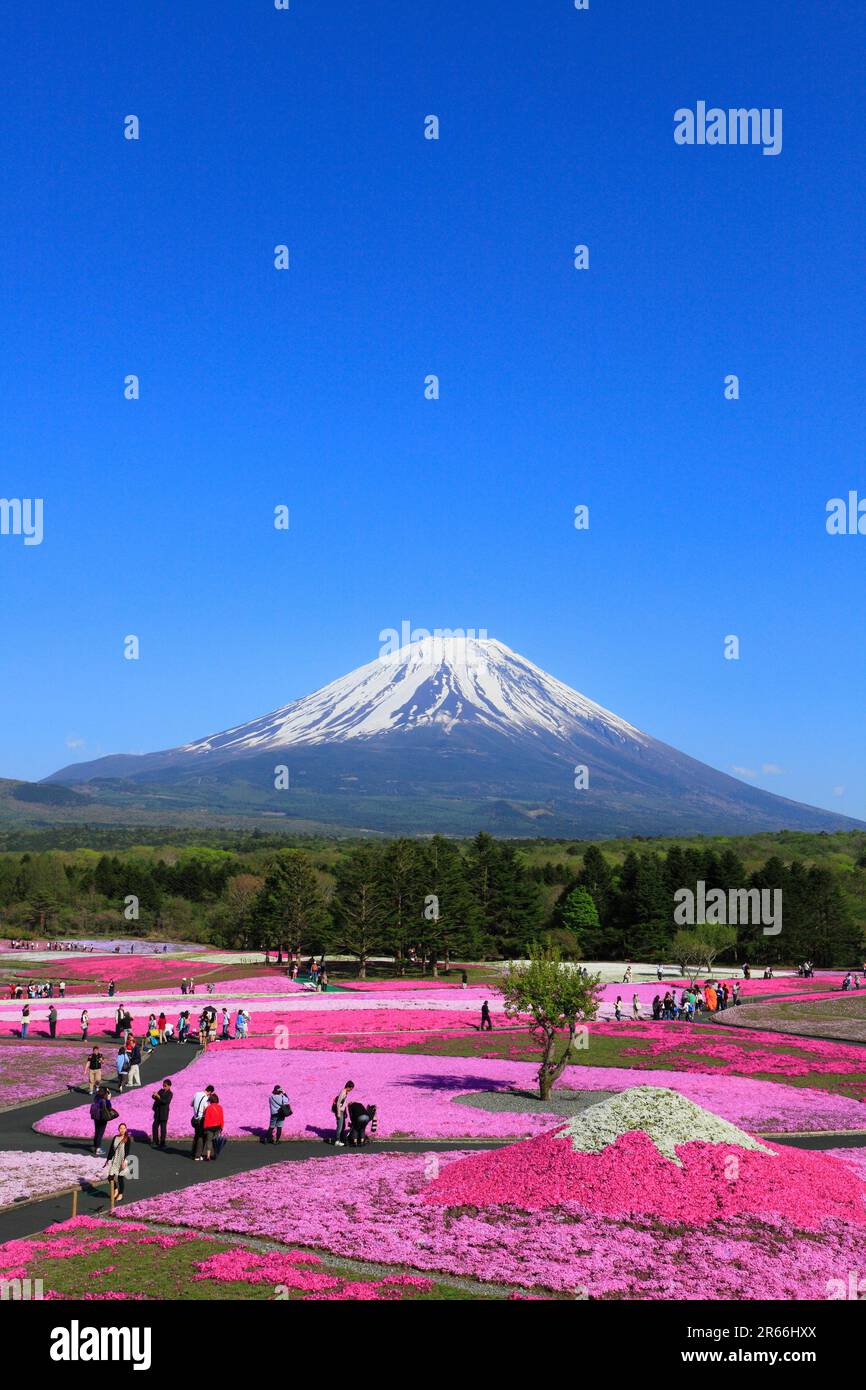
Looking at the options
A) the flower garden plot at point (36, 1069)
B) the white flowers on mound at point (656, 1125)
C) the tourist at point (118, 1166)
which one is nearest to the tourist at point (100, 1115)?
the tourist at point (118, 1166)

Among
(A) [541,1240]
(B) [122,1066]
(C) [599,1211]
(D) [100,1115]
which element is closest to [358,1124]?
(D) [100,1115]

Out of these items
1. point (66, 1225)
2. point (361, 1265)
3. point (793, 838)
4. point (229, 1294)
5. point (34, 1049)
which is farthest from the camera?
point (793, 838)

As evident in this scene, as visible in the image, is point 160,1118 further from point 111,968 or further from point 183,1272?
point 111,968

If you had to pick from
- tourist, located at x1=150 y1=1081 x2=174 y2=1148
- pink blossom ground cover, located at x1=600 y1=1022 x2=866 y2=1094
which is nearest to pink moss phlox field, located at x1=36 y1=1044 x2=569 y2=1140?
tourist, located at x1=150 y1=1081 x2=174 y2=1148
